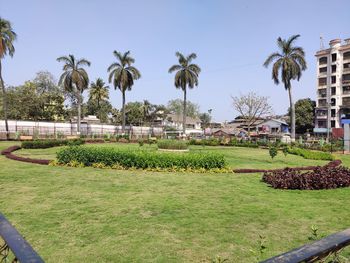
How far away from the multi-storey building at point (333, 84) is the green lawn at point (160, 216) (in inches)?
2361

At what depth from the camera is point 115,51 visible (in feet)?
177

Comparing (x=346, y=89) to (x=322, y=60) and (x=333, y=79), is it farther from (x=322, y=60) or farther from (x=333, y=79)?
(x=322, y=60)

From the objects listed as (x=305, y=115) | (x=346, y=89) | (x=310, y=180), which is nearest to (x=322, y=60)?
(x=346, y=89)

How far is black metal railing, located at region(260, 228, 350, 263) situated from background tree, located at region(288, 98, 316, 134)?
2876 inches

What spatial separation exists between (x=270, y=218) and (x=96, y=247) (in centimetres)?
410

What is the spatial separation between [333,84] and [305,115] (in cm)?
860

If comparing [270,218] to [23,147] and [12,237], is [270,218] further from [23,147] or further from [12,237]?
[23,147]

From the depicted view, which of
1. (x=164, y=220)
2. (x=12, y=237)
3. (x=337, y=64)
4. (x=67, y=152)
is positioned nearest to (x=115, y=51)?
(x=67, y=152)

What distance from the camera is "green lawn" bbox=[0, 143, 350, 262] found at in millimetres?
5340

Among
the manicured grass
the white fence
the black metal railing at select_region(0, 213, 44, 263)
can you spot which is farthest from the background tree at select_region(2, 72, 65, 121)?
the black metal railing at select_region(0, 213, 44, 263)

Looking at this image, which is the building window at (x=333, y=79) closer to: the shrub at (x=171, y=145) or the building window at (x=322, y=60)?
the building window at (x=322, y=60)

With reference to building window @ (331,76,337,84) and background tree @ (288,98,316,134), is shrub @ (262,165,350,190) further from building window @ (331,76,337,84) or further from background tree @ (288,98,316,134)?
building window @ (331,76,337,84)

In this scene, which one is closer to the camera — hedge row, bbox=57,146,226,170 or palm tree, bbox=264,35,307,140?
hedge row, bbox=57,146,226,170

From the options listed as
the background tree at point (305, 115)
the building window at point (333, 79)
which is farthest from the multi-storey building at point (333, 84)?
the background tree at point (305, 115)
